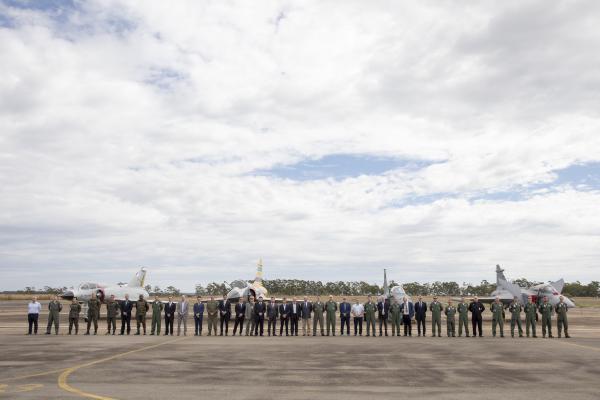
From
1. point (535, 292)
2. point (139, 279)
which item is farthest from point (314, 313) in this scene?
point (139, 279)

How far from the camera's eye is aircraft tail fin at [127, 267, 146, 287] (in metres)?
42.9

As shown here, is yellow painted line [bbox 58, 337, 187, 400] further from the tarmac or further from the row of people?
the row of people

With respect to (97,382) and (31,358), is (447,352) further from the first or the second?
(31,358)

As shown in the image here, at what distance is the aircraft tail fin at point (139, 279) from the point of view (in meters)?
42.9

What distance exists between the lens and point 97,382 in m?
10.4

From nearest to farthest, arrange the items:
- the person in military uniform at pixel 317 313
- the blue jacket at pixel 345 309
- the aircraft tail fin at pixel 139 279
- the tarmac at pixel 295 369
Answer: the tarmac at pixel 295 369 → the person in military uniform at pixel 317 313 → the blue jacket at pixel 345 309 → the aircraft tail fin at pixel 139 279

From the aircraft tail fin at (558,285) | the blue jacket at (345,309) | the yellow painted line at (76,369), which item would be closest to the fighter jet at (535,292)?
the aircraft tail fin at (558,285)

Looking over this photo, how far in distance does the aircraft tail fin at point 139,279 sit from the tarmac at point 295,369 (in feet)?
78.0

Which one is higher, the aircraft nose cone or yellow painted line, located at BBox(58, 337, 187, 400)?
the aircraft nose cone

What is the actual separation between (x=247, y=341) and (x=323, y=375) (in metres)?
8.64

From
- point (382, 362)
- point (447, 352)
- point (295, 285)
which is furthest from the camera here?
point (295, 285)

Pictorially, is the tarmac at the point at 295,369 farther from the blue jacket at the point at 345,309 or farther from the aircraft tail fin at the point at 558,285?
the aircraft tail fin at the point at 558,285

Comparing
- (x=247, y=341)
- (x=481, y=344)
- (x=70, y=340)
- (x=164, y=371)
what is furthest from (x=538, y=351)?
(x=70, y=340)

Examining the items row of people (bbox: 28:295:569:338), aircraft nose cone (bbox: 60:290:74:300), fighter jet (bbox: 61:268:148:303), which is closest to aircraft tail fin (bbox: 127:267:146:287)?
fighter jet (bbox: 61:268:148:303)
